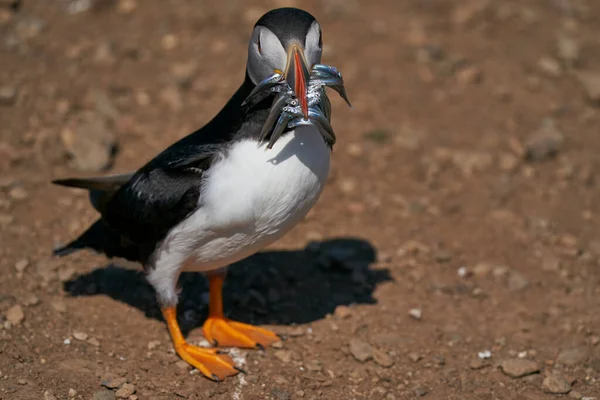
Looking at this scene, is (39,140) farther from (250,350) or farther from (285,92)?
(285,92)

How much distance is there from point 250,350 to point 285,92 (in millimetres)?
1945

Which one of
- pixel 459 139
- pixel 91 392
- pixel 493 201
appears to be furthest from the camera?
pixel 459 139

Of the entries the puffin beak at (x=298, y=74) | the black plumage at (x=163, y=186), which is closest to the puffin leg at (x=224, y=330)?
the black plumage at (x=163, y=186)

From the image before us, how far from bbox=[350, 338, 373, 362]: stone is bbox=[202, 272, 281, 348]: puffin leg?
53 centimetres

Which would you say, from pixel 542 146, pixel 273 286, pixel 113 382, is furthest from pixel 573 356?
pixel 113 382

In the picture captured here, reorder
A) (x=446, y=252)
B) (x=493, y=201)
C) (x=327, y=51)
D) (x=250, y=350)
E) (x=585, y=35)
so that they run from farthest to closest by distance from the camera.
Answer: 1. (x=585, y=35)
2. (x=327, y=51)
3. (x=493, y=201)
4. (x=446, y=252)
5. (x=250, y=350)

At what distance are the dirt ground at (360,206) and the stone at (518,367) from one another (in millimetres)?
14

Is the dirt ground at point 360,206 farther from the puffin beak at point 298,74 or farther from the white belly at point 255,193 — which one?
the puffin beak at point 298,74

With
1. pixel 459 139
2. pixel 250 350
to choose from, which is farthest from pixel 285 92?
pixel 459 139

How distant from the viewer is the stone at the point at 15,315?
5.61m

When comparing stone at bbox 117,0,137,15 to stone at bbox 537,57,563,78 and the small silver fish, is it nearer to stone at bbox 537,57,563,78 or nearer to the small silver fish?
stone at bbox 537,57,563,78

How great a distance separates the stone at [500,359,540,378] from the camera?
5.56 metres

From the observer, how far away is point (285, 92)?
184 inches

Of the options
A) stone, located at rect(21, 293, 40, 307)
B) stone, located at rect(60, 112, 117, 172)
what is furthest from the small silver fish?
stone, located at rect(60, 112, 117, 172)
